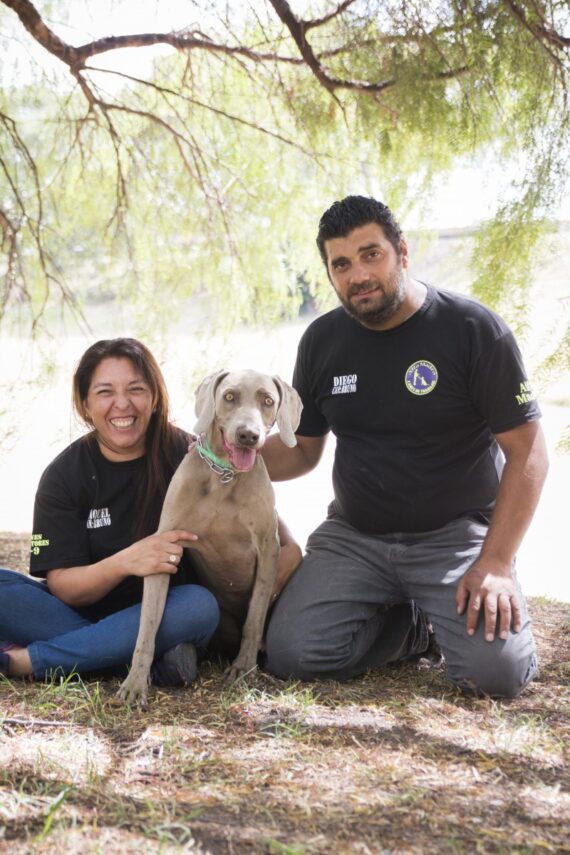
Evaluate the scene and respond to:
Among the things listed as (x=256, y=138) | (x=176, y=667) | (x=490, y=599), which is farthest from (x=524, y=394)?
(x=256, y=138)

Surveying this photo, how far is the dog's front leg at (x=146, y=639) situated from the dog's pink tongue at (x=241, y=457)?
451 millimetres

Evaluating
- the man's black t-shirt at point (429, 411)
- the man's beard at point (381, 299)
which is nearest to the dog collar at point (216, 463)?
the man's black t-shirt at point (429, 411)

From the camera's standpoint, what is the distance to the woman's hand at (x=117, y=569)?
2.96 meters

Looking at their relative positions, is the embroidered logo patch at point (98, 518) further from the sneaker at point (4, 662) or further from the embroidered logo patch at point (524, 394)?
the embroidered logo patch at point (524, 394)

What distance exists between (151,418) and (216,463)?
365mm

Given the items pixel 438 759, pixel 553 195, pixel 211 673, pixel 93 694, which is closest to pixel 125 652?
pixel 93 694

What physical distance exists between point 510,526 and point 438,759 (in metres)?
1.00

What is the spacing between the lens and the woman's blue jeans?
118 inches

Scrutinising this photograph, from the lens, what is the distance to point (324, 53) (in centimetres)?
406

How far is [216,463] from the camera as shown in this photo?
3102 mm

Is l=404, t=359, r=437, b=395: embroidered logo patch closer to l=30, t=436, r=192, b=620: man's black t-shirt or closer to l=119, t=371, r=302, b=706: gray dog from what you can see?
l=119, t=371, r=302, b=706: gray dog

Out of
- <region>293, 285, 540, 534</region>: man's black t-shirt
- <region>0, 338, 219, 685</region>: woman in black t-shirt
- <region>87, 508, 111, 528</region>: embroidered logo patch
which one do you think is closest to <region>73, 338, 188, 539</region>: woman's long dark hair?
<region>0, 338, 219, 685</region>: woman in black t-shirt

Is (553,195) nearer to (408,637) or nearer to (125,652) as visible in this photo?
(408,637)

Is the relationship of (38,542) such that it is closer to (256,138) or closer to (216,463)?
(216,463)
